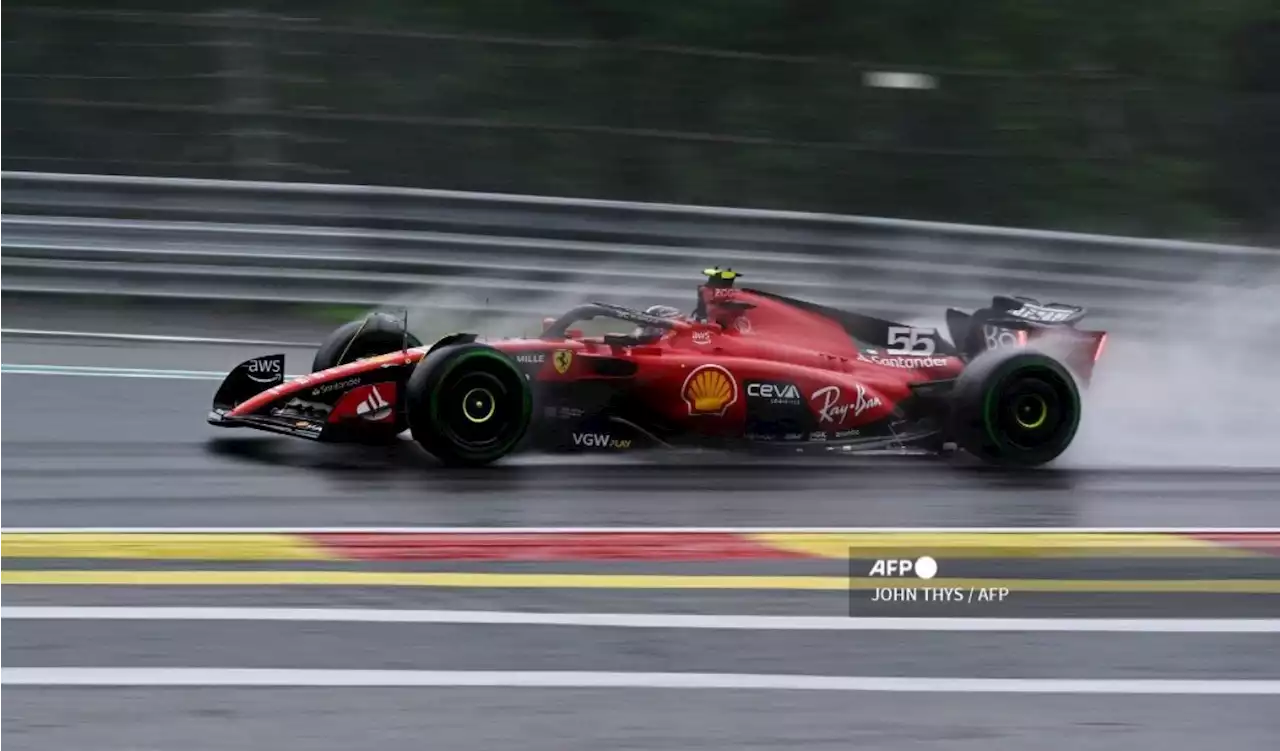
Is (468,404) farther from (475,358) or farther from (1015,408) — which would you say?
(1015,408)

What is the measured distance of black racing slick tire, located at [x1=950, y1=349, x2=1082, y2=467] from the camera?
28.5ft

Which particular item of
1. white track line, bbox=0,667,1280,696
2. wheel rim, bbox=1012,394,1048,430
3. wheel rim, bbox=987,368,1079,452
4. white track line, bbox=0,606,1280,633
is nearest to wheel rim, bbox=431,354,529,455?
white track line, bbox=0,606,1280,633

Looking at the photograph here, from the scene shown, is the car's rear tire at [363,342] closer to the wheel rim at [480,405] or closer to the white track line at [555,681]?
the wheel rim at [480,405]

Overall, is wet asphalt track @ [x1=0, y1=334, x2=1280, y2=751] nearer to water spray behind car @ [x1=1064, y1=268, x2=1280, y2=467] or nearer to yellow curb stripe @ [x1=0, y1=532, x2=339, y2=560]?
yellow curb stripe @ [x1=0, y1=532, x2=339, y2=560]

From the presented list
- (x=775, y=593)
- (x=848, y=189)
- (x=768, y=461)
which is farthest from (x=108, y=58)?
(x=775, y=593)

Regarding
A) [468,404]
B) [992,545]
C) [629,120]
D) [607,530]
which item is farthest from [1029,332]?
[629,120]

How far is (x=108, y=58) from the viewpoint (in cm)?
1280

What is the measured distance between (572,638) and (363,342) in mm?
3361

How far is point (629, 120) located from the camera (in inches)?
535

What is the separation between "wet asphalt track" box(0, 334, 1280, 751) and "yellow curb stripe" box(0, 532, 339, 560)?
22 cm

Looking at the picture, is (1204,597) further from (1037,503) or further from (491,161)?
(491,161)

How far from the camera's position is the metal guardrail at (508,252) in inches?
476

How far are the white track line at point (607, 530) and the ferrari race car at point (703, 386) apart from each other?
0.98m

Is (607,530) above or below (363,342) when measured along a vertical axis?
below
